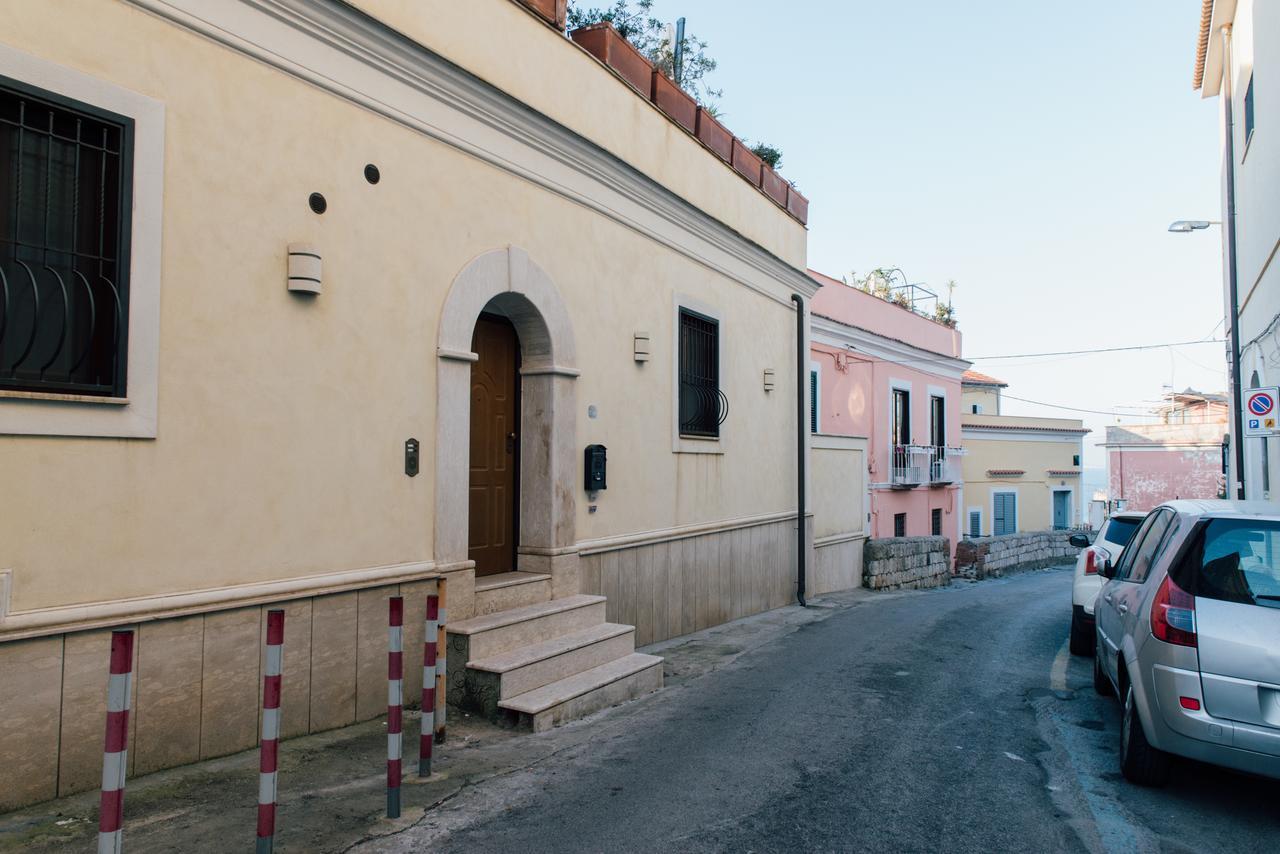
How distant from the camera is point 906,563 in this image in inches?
664

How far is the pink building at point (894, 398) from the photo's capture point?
1859 centimetres

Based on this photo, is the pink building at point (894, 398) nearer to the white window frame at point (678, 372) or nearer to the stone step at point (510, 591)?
the white window frame at point (678, 372)

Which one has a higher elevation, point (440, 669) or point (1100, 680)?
point (440, 669)

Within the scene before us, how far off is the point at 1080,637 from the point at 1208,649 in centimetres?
494

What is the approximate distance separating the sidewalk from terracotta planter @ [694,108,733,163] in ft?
24.1

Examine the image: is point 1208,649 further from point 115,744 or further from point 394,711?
point 115,744

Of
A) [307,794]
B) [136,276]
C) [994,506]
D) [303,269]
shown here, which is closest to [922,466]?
[994,506]

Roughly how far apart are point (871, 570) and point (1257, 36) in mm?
10158

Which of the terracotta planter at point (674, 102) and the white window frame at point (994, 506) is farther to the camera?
the white window frame at point (994, 506)

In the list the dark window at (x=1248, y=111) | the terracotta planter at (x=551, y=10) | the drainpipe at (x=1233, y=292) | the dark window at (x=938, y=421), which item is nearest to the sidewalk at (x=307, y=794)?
the terracotta planter at (x=551, y=10)

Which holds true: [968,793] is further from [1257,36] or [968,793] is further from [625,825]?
[1257,36]

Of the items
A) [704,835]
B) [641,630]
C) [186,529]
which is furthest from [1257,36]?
[186,529]

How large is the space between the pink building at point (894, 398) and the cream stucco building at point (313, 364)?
10.0 meters

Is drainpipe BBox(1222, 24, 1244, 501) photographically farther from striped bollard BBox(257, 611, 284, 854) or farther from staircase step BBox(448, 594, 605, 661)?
striped bollard BBox(257, 611, 284, 854)
